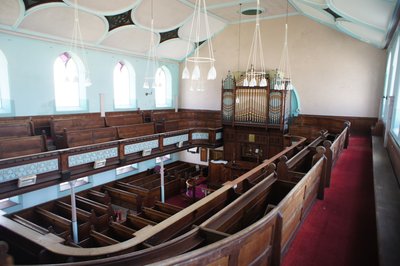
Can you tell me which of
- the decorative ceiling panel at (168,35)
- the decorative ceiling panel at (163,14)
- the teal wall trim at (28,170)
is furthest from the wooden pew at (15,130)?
the decorative ceiling panel at (168,35)

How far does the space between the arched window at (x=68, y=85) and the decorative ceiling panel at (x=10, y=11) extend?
1904 millimetres

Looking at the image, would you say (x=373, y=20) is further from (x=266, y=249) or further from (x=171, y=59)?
(x=171, y=59)

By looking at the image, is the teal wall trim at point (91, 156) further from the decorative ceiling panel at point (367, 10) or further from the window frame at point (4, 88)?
the decorative ceiling panel at point (367, 10)

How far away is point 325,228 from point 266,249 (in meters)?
1.43

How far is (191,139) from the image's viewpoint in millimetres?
A: 10117

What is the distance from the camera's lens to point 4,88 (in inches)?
295

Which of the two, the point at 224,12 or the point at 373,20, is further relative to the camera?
the point at 224,12

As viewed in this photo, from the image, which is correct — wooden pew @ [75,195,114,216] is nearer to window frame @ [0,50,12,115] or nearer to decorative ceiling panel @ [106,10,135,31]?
window frame @ [0,50,12,115]

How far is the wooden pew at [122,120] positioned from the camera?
8.37m

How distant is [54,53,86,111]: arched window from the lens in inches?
351

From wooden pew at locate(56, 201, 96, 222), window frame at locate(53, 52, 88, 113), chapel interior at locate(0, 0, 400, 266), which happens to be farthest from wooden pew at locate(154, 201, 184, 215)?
window frame at locate(53, 52, 88, 113)

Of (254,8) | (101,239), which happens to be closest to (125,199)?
(101,239)

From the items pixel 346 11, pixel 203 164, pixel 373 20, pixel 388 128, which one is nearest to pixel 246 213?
pixel 388 128

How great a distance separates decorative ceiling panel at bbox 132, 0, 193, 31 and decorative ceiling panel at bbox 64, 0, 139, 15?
0.41m
